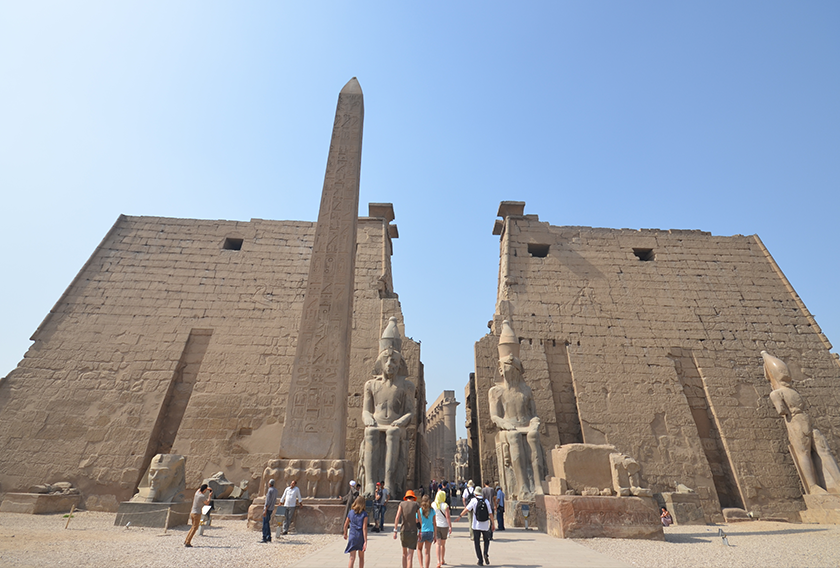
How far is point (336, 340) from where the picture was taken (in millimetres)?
5199

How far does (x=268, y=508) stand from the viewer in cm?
439

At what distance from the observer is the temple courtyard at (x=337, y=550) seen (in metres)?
3.37

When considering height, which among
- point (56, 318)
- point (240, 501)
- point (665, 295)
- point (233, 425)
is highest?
point (665, 295)

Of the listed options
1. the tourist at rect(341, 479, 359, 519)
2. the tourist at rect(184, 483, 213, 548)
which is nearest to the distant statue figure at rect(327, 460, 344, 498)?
the tourist at rect(341, 479, 359, 519)

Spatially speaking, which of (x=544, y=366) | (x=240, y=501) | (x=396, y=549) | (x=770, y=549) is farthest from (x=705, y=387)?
(x=240, y=501)

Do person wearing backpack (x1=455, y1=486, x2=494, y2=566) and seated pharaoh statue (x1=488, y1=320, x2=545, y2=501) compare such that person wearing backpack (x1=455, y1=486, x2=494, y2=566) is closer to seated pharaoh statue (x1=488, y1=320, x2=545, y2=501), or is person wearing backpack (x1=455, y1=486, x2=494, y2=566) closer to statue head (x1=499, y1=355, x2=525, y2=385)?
seated pharaoh statue (x1=488, y1=320, x2=545, y2=501)

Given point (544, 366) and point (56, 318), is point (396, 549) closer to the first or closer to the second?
point (544, 366)

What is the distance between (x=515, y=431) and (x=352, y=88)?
5905mm

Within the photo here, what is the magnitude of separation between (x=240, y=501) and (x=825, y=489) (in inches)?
377

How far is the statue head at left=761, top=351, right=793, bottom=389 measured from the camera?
27.2 ft

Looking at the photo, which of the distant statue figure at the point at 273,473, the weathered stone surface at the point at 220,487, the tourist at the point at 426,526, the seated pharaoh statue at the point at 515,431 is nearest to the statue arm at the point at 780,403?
the seated pharaoh statue at the point at 515,431

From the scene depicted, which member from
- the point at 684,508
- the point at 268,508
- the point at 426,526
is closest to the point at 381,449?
the point at 268,508

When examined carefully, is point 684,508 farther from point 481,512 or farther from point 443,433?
point 443,433

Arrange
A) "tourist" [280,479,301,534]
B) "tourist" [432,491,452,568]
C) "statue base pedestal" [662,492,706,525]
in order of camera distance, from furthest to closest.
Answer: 1. "statue base pedestal" [662,492,706,525]
2. "tourist" [280,479,301,534]
3. "tourist" [432,491,452,568]
